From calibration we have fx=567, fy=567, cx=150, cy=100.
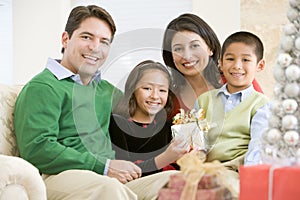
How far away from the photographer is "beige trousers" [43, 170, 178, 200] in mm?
1909

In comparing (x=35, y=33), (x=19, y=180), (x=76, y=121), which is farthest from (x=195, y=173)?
(x=35, y=33)

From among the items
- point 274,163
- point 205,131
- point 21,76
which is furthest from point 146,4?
point 274,163

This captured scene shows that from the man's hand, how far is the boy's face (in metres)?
0.53

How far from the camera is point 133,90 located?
226cm

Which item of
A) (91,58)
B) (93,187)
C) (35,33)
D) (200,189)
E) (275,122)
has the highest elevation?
(35,33)

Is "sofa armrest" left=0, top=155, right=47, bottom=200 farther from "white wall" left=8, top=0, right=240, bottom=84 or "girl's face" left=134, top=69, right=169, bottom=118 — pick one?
"white wall" left=8, top=0, right=240, bottom=84

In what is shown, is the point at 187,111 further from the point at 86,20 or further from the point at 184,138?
the point at 86,20

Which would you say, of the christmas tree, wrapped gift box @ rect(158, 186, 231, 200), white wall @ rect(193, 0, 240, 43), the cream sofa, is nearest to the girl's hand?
the cream sofa

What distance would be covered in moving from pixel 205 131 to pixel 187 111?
126mm

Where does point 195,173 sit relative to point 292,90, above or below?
below

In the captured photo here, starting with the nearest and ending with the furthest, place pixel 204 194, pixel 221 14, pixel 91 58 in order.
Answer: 1. pixel 204 194
2. pixel 91 58
3. pixel 221 14

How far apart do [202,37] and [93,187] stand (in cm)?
87

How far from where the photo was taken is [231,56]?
2314 mm

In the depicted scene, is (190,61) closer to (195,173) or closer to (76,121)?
(76,121)
